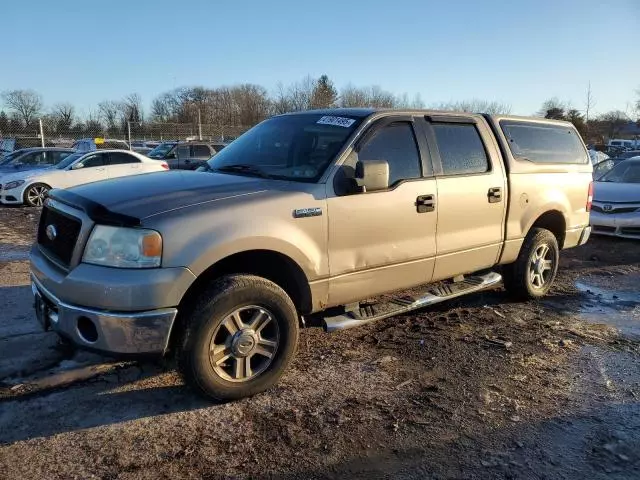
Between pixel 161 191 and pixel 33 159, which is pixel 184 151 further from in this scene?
pixel 161 191

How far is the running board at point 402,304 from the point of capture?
12.9 ft

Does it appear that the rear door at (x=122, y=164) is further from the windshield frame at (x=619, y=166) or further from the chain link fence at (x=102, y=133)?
the windshield frame at (x=619, y=166)

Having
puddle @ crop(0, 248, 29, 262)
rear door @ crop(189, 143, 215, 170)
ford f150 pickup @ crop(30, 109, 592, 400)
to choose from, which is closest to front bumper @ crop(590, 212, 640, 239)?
ford f150 pickup @ crop(30, 109, 592, 400)

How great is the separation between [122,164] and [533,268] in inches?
460

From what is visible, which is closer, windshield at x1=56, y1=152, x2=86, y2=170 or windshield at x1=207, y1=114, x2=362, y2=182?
windshield at x1=207, y1=114, x2=362, y2=182

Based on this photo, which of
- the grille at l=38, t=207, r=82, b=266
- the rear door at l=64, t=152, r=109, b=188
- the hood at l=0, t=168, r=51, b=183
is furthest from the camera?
the rear door at l=64, t=152, r=109, b=188

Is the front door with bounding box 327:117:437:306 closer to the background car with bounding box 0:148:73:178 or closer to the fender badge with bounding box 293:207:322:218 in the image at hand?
the fender badge with bounding box 293:207:322:218

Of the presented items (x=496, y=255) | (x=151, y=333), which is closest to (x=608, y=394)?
(x=496, y=255)

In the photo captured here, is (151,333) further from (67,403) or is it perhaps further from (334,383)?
(334,383)

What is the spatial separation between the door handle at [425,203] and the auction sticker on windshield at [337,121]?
81 centimetres

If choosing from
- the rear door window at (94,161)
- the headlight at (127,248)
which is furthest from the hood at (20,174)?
the headlight at (127,248)

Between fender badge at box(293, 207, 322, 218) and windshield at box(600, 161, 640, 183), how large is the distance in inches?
337

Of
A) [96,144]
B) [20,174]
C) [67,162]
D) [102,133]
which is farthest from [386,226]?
[102,133]

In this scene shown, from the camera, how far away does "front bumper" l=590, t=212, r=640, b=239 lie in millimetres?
8945
